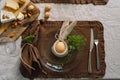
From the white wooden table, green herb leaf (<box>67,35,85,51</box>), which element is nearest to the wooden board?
the white wooden table

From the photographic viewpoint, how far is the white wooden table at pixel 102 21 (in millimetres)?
1262

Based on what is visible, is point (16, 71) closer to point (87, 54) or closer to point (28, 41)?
point (28, 41)

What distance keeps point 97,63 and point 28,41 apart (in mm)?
270

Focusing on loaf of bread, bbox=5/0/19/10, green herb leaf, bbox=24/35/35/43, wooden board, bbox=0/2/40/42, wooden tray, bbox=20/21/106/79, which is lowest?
→ wooden tray, bbox=20/21/106/79

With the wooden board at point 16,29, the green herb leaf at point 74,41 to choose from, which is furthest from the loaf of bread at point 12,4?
the green herb leaf at point 74,41

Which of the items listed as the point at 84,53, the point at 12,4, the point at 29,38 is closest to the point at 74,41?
the point at 84,53

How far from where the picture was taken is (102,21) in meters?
1.36

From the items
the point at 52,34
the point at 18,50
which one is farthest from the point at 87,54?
the point at 18,50

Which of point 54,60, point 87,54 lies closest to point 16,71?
point 54,60

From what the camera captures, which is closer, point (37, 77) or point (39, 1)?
point (37, 77)

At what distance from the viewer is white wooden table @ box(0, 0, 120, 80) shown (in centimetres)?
126

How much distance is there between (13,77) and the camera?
4.10 feet

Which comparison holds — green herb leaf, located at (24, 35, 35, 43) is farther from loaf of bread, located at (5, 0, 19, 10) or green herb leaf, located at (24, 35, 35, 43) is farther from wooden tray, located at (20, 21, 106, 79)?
loaf of bread, located at (5, 0, 19, 10)

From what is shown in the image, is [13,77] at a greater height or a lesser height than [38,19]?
lesser
